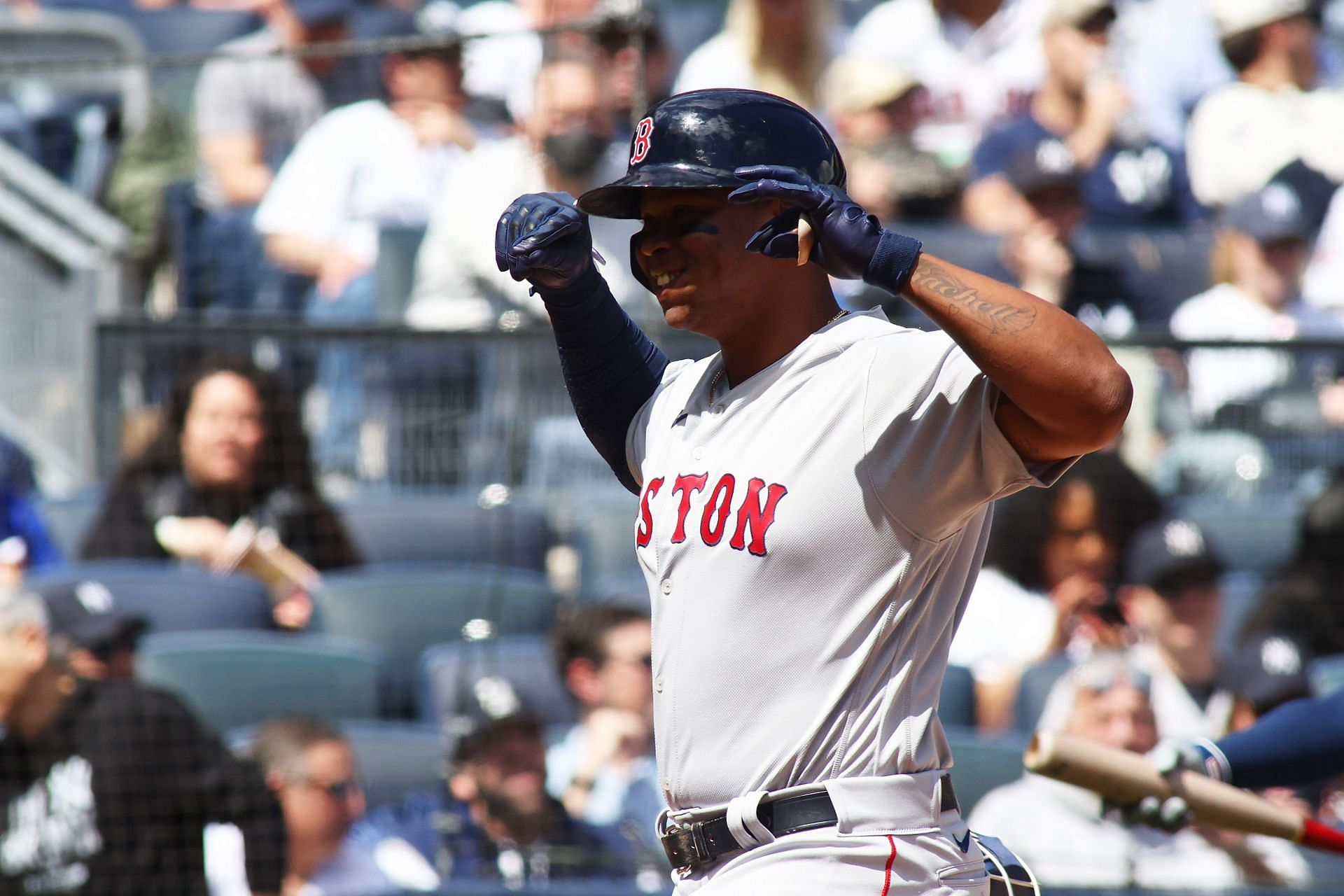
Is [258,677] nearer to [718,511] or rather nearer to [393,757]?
[393,757]

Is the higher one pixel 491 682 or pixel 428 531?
pixel 428 531

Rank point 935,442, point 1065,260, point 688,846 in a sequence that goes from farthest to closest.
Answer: point 1065,260
point 688,846
point 935,442

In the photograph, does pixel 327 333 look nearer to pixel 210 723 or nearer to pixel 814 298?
pixel 210 723

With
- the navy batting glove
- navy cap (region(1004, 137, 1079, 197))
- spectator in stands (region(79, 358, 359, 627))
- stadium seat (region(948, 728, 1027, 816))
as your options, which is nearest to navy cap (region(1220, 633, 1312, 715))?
stadium seat (region(948, 728, 1027, 816))

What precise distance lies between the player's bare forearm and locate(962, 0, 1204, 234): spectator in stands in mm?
4694

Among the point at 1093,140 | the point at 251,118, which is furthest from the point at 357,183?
the point at 1093,140

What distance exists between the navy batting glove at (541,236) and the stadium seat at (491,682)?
248 centimetres

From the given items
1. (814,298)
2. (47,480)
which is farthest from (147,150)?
(814,298)

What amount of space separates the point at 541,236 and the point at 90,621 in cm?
279

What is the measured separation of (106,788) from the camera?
13.6 ft

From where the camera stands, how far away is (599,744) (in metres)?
4.44

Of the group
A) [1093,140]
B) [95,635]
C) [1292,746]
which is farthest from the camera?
[1093,140]

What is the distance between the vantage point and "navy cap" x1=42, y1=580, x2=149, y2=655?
4367mm

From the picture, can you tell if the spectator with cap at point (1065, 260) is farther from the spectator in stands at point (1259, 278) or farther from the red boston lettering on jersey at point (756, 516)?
the red boston lettering on jersey at point (756, 516)
